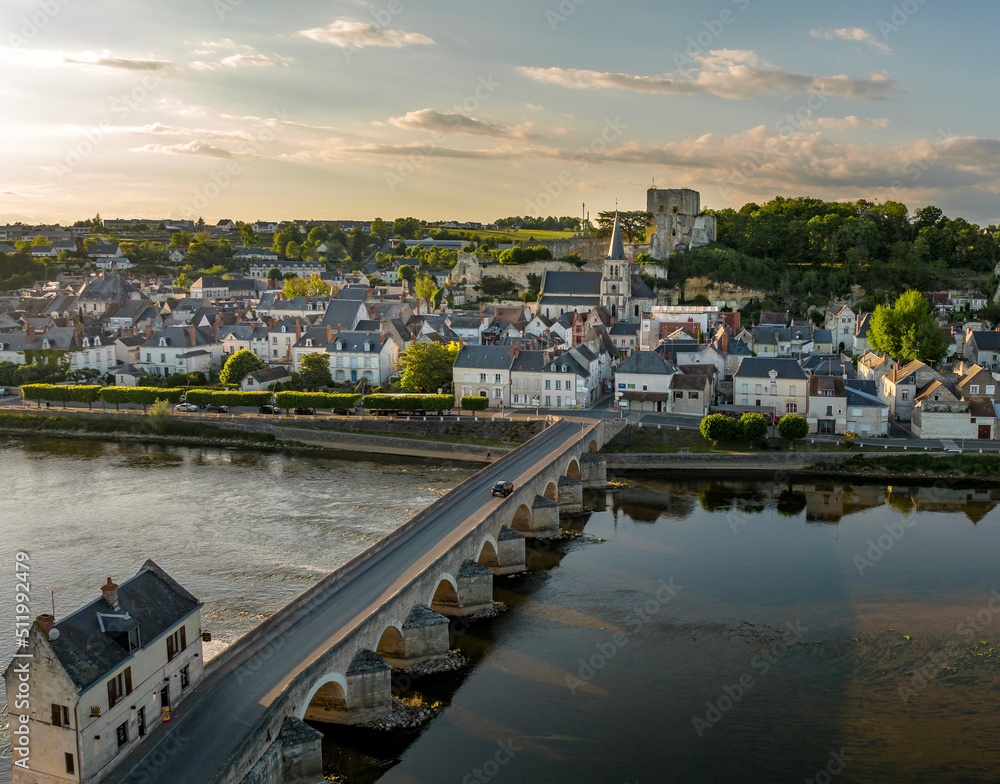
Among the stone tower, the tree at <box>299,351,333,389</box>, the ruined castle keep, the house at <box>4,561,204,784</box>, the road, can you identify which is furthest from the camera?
the ruined castle keep

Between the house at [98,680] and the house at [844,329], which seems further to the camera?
the house at [844,329]

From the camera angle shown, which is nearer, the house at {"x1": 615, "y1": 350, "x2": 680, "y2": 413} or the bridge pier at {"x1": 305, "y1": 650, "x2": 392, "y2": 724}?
the bridge pier at {"x1": 305, "y1": 650, "x2": 392, "y2": 724}

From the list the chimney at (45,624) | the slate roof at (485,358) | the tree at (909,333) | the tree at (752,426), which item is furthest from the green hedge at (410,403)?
the chimney at (45,624)

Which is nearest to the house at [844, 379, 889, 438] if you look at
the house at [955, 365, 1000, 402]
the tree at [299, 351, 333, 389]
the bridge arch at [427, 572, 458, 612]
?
the house at [955, 365, 1000, 402]

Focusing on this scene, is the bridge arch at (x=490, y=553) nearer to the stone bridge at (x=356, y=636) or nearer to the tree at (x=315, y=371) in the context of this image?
the stone bridge at (x=356, y=636)

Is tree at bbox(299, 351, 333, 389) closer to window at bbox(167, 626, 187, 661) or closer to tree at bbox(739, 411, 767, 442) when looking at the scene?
tree at bbox(739, 411, 767, 442)

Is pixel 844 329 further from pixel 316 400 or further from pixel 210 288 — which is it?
pixel 210 288
